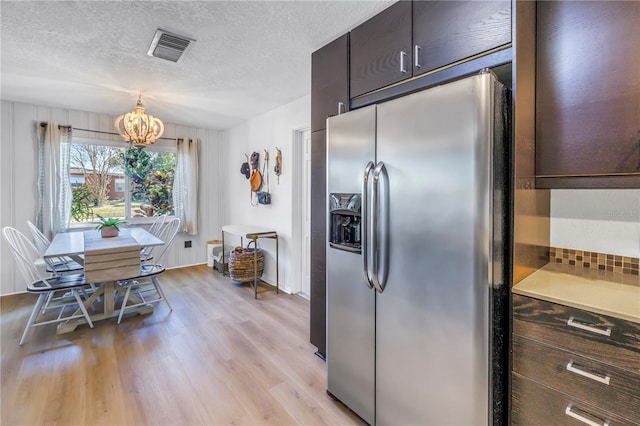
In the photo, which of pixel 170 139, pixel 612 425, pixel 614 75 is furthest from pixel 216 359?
pixel 170 139

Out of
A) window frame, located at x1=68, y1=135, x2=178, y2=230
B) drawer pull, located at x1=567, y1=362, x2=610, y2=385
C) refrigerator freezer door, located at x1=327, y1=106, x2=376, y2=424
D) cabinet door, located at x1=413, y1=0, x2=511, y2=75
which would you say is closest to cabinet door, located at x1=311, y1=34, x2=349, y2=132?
refrigerator freezer door, located at x1=327, y1=106, x2=376, y2=424

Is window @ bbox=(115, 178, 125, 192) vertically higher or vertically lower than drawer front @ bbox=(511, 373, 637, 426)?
higher

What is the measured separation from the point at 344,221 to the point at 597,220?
128cm

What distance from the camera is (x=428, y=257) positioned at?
1347 millimetres

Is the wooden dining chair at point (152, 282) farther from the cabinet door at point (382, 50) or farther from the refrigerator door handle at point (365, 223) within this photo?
the cabinet door at point (382, 50)

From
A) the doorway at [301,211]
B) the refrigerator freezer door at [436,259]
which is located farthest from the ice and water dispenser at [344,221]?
the doorway at [301,211]

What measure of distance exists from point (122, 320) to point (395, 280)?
2.99 meters

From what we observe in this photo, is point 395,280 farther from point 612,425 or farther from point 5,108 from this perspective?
point 5,108

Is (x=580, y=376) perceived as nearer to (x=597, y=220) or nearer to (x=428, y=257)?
(x=428, y=257)

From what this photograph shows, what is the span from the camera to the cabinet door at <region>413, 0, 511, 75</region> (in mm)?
1349

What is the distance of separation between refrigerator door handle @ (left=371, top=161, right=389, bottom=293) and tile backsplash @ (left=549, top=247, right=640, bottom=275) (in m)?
0.94

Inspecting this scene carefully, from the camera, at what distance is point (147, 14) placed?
1.99m

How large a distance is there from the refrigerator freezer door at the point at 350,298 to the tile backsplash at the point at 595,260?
102 cm

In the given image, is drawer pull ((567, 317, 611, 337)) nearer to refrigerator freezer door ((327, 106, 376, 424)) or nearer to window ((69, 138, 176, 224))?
refrigerator freezer door ((327, 106, 376, 424))
